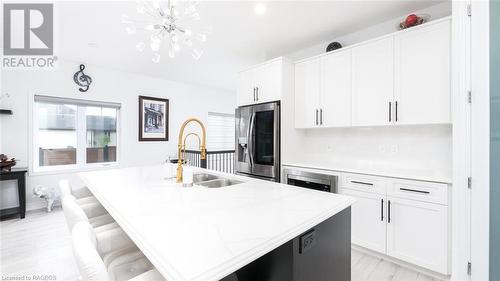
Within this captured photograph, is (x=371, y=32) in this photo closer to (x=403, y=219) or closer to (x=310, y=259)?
(x=403, y=219)

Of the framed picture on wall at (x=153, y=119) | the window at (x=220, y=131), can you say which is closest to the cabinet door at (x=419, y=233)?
the framed picture on wall at (x=153, y=119)

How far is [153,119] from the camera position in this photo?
4.96 m

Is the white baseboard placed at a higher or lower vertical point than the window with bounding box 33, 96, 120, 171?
lower

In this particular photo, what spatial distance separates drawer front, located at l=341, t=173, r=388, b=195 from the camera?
228 cm

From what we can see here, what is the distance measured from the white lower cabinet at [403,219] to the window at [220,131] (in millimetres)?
4358

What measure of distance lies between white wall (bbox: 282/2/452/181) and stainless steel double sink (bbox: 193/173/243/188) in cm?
125

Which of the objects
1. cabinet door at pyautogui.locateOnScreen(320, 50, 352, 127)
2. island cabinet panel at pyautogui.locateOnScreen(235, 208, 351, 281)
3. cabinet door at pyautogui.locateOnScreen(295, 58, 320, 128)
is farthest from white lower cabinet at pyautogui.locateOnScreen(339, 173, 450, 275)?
island cabinet panel at pyautogui.locateOnScreen(235, 208, 351, 281)

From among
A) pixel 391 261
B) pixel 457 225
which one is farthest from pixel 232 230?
pixel 391 261

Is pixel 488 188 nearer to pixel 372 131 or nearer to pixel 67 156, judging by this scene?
pixel 372 131

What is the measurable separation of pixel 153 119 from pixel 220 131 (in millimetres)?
2054

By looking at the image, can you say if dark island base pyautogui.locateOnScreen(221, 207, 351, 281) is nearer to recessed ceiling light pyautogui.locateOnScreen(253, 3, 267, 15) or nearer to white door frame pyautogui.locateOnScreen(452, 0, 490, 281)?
white door frame pyautogui.locateOnScreen(452, 0, 490, 281)

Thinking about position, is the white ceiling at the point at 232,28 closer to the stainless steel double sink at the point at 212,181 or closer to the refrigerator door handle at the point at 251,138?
the refrigerator door handle at the point at 251,138

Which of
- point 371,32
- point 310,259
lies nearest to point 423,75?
point 371,32

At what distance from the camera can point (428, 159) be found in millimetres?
2418
